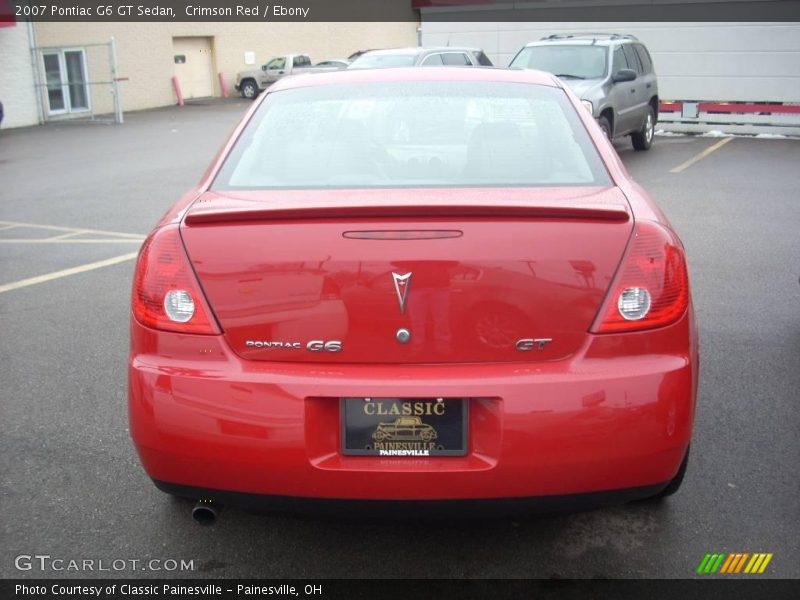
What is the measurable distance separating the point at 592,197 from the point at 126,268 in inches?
218

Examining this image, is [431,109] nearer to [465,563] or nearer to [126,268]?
[465,563]

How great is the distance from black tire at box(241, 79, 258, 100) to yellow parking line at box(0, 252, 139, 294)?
29353 mm

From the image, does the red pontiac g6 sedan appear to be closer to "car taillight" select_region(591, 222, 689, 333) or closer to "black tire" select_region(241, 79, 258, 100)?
"car taillight" select_region(591, 222, 689, 333)

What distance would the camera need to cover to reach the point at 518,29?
885 inches

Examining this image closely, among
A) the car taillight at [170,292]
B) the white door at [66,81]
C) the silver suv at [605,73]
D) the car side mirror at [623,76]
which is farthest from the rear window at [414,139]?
the white door at [66,81]

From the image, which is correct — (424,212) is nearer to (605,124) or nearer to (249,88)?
(605,124)

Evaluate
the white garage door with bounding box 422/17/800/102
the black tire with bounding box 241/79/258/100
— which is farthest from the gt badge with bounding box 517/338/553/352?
the black tire with bounding box 241/79/258/100

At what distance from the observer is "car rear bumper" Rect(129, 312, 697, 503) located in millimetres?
2635

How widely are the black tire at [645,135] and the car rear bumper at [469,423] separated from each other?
14005 mm

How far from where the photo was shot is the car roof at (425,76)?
392 centimetres

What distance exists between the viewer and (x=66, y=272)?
7633 millimetres

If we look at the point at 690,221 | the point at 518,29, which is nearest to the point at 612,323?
the point at 690,221

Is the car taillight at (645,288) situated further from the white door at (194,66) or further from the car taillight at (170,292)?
the white door at (194,66)

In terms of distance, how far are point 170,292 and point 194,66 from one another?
35796 millimetres
